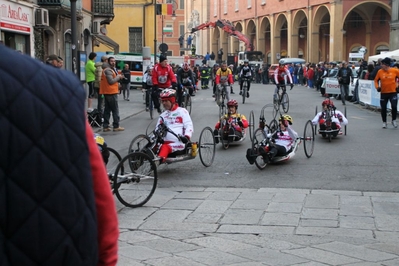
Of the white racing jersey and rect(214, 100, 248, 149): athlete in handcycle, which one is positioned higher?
the white racing jersey

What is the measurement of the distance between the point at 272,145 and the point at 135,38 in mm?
36245

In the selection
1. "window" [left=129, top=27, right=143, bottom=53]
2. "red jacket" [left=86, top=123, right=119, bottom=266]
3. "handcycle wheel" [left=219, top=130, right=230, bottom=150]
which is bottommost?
Answer: "handcycle wheel" [left=219, top=130, right=230, bottom=150]

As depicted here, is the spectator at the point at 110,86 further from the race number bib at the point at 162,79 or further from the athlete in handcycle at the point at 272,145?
the athlete in handcycle at the point at 272,145

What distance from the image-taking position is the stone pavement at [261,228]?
5.55 m

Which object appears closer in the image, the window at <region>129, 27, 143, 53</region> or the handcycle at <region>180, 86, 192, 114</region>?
the handcycle at <region>180, 86, 192, 114</region>

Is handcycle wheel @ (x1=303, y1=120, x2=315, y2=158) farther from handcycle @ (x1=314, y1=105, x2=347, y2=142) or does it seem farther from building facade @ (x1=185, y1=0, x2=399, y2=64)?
building facade @ (x1=185, y1=0, x2=399, y2=64)

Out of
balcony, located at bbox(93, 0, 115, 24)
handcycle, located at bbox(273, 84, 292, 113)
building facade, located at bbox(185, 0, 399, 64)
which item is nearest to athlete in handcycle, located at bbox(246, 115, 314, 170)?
handcycle, located at bbox(273, 84, 292, 113)

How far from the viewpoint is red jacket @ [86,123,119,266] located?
78.9 inches

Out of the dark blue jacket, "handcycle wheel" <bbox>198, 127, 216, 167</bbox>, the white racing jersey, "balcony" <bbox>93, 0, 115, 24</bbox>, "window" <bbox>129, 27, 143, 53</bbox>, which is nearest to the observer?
the dark blue jacket

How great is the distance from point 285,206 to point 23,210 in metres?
6.00

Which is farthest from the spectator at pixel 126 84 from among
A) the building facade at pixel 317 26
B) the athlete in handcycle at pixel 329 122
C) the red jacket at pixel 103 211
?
the red jacket at pixel 103 211

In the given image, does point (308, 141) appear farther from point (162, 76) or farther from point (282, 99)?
point (282, 99)

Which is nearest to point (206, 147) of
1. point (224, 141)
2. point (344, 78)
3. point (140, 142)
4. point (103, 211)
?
point (140, 142)

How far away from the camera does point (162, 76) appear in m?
17.1
